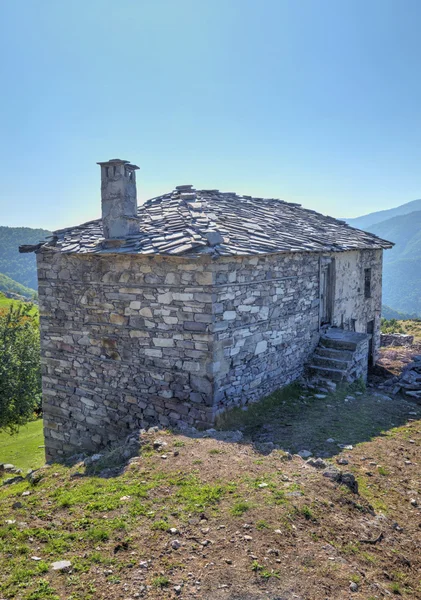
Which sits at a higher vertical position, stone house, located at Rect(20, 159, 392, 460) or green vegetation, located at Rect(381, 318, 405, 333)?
stone house, located at Rect(20, 159, 392, 460)

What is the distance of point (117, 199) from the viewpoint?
31.7 feet

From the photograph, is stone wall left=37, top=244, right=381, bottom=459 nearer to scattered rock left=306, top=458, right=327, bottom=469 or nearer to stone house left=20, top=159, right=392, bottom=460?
stone house left=20, top=159, right=392, bottom=460

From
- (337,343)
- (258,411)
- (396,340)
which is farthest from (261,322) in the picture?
(396,340)

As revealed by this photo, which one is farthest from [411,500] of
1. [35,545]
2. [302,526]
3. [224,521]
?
[35,545]

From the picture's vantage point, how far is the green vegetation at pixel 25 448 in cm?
1301

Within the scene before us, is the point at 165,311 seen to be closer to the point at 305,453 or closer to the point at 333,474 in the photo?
the point at 305,453

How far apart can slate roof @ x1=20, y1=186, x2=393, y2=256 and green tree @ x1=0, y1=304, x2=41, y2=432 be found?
589 centimetres

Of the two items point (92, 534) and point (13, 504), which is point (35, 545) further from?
point (13, 504)

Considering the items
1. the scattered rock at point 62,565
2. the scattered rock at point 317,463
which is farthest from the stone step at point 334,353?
the scattered rock at point 62,565

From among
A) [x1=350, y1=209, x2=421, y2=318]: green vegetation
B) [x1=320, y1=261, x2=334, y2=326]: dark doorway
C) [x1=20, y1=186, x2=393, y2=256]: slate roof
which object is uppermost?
[x1=20, y1=186, x2=393, y2=256]: slate roof

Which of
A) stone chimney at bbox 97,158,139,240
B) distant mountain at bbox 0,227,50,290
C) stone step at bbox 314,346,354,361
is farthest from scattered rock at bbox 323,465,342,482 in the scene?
distant mountain at bbox 0,227,50,290

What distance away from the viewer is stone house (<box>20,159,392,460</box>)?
8453 mm

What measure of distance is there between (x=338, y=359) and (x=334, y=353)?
0.64 feet

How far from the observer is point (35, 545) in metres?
4.89
